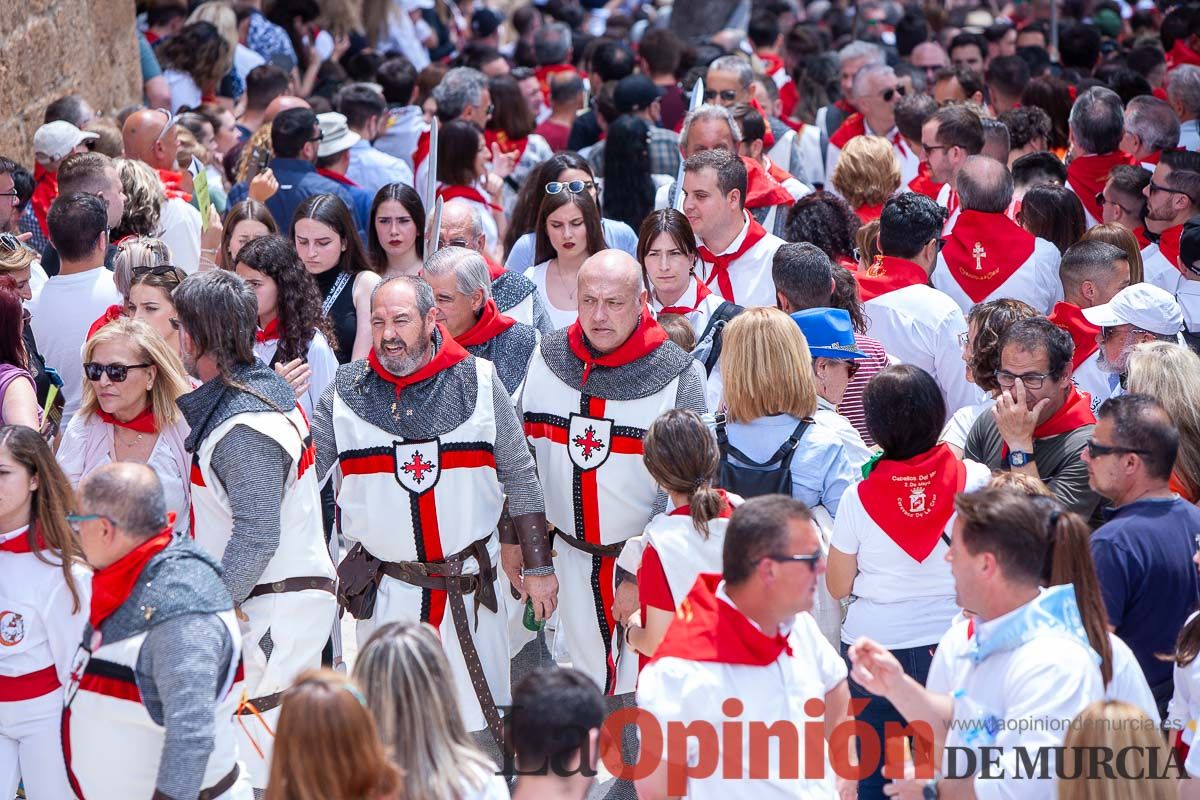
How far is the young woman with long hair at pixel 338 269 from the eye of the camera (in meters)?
6.13

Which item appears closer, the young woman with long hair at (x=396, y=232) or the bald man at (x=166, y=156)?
the young woman with long hair at (x=396, y=232)

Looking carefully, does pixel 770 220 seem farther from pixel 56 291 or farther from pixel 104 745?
pixel 104 745

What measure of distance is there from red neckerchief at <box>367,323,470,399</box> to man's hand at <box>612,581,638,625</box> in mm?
939

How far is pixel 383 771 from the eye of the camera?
294cm

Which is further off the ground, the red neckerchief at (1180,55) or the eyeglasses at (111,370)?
the red neckerchief at (1180,55)

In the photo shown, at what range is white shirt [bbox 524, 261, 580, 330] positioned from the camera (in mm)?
6289

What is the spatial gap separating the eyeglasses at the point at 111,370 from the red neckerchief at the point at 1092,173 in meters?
5.29

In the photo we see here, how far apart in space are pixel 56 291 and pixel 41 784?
2.48m

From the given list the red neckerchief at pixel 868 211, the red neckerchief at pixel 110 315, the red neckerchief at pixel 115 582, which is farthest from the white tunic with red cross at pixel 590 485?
the red neckerchief at pixel 868 211

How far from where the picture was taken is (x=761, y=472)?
4652 millimetres

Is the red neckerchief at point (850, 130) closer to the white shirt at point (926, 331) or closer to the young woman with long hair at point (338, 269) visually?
the white shirt at point (926, 331)

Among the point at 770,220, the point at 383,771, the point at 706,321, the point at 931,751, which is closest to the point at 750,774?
the point at 931,751

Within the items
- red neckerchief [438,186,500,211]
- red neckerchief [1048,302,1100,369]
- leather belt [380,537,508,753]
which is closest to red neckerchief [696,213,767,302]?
red neckerchief [1048,302,1100,369]

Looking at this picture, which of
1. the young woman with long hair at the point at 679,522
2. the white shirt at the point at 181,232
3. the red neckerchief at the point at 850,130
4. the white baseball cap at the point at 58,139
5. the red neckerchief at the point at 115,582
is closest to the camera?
the red neckerchief at the point at 115,582
